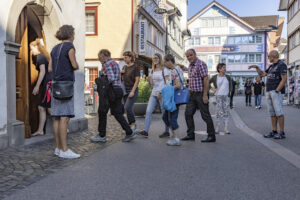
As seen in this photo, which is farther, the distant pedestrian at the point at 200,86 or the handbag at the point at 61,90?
the distant pedestrian at the point at 200,86

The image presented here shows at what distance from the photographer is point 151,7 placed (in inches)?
975

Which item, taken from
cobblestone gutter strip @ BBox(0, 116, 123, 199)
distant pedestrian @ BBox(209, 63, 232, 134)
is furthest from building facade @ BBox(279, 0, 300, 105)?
cobblestone gutter strip @ BBox(0, 116, 123, 199)

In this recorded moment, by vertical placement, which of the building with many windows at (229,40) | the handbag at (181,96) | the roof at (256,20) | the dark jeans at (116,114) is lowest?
the dark jeans at (116,114)

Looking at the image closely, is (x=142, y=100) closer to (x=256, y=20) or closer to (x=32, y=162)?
(x=32, y=162)

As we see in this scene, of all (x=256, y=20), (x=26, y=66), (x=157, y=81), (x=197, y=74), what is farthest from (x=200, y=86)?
(x=256, y=20)

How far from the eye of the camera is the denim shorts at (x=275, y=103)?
23.4 feet

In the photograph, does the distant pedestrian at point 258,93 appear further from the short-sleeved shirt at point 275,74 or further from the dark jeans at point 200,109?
the dark jeans at point 200,109

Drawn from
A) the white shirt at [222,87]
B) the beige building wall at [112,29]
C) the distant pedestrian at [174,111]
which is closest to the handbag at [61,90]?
the distant pedestrian at [174,111]

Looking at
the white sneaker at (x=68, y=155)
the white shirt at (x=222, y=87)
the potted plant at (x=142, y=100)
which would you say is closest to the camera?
the white sneaker at (x=68, y=155)

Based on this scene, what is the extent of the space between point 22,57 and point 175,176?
4.11m

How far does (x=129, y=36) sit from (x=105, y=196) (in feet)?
59.2

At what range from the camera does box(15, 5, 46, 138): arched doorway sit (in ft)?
21.2

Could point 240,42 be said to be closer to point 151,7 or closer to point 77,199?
point 151,7

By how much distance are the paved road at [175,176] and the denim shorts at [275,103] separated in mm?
1458
